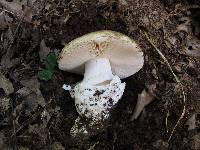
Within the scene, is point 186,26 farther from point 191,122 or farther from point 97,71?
point 97,71

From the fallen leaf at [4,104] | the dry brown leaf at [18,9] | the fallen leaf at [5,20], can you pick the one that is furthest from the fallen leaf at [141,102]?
the fallen leaf at [5,20]

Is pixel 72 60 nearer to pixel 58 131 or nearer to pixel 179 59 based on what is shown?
pixel 58 131

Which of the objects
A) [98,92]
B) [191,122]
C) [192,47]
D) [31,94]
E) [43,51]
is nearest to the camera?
[98,92]

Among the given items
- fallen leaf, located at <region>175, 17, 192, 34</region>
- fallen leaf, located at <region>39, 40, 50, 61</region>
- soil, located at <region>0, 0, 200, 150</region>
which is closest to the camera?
soil, located at <region>0, 0, 200, 150</region>

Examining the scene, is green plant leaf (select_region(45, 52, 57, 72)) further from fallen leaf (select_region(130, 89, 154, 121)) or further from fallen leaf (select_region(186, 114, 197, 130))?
fallen leaf (select_region(186, 114, 197, 130))

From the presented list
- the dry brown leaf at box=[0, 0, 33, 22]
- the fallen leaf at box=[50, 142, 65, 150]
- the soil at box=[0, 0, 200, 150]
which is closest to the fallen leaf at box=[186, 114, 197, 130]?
the soil at box=[0, 0, 200, 150]

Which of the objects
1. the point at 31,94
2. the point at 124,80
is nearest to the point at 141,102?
the point at 124,80

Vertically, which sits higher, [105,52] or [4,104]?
[105,52]
